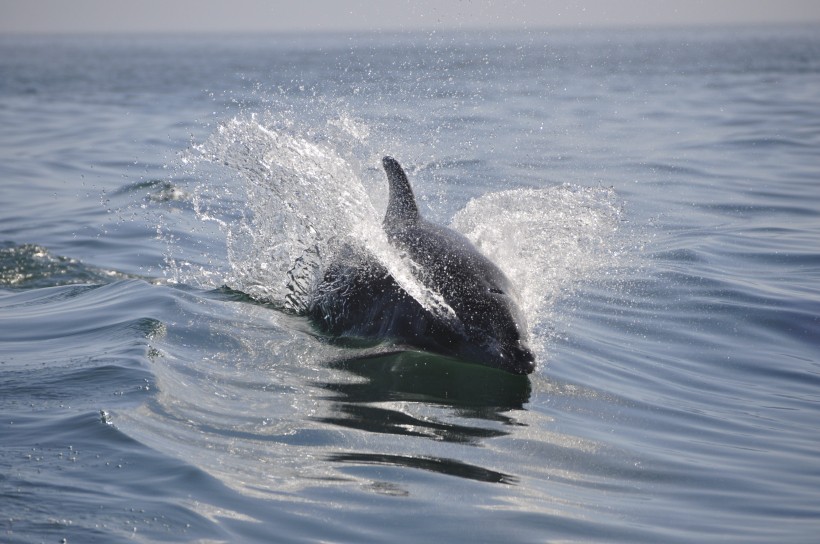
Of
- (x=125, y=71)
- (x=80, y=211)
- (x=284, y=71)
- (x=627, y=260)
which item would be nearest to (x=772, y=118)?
(x=627, y=260)

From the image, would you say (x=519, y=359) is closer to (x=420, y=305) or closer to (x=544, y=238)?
(x=420, y=305)

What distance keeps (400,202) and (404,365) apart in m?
1.67

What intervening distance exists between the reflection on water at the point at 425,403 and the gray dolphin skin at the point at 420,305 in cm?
15

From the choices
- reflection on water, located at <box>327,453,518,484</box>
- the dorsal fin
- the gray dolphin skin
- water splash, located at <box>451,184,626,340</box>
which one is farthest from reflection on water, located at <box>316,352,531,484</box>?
the dorsal fin

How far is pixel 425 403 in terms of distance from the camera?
22.5ft

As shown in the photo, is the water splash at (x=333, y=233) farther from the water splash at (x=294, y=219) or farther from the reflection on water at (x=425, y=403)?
the reflection on water at (x=425, y=403)

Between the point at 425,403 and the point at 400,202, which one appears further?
the point at 400,202

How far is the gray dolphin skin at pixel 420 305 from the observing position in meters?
7.20

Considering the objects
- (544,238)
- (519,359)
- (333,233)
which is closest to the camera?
(519,359)

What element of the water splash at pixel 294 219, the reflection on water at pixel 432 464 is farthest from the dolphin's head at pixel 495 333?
the reflection on water at pixel 432 464

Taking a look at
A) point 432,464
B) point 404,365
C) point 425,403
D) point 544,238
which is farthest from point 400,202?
point 432,464

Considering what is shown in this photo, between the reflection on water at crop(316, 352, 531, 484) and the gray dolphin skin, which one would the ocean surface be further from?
the gray dolphin skin

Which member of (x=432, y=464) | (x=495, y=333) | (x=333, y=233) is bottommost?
(x=432, y=464)

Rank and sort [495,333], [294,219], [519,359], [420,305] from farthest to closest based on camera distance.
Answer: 1. [294,219]
2. [420,305]
3. [495,333]
4. [519,359]
